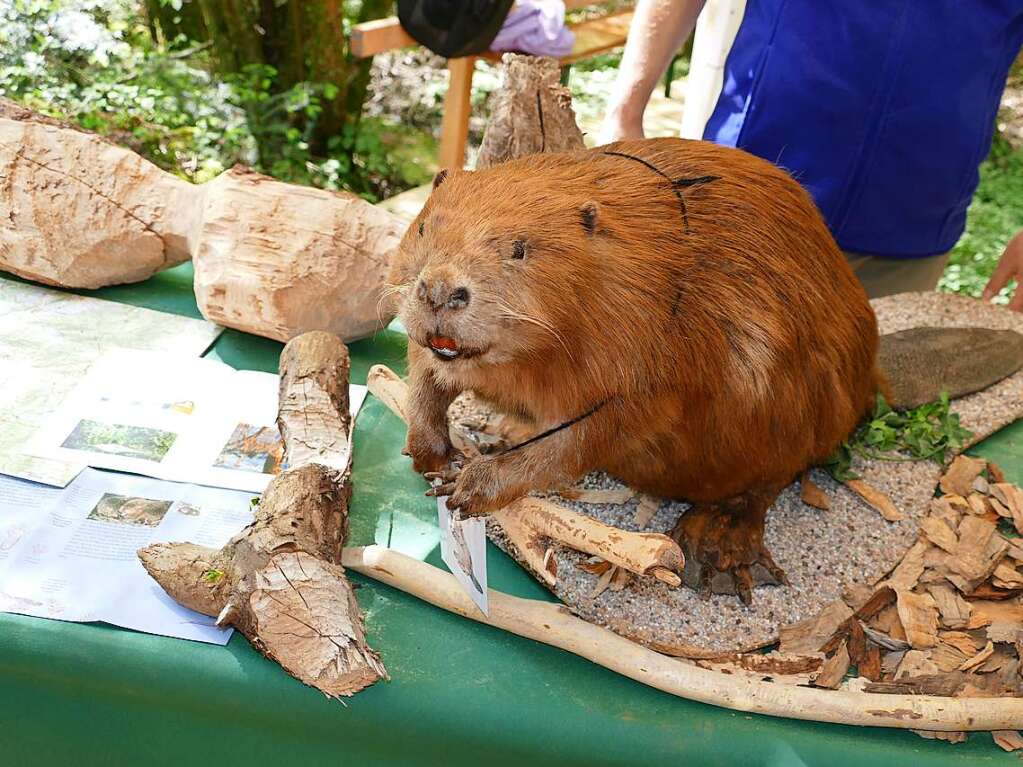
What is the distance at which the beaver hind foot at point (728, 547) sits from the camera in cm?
147

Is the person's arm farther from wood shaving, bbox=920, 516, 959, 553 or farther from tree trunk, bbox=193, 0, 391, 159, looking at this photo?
tree trunk, bbox=193, 0, 391, 159

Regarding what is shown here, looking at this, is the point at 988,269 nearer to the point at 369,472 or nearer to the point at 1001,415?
the point at 1001,415

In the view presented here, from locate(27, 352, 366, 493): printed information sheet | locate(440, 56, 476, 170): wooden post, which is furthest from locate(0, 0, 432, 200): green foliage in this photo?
locate(27, 352, 366, 493): printed information sheet

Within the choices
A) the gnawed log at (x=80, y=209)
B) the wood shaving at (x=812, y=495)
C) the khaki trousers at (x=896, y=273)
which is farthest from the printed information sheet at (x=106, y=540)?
the khaki trousers at (x=896, y=273)

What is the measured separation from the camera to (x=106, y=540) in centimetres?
142

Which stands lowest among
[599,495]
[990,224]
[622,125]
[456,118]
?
[990,224]

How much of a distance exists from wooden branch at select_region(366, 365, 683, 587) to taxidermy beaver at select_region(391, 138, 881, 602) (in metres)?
0.05

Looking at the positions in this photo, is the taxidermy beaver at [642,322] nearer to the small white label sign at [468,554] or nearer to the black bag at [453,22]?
the small white label sign at [468,554]

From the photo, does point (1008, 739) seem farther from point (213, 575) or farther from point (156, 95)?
point (156, 95)

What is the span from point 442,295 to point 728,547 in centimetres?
67

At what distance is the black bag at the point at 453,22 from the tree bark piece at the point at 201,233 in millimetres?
1297

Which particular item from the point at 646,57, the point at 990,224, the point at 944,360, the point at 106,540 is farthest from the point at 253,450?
the point at 990,224

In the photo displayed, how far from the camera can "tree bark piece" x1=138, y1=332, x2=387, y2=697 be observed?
3.90 ft

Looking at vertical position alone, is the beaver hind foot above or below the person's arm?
below
